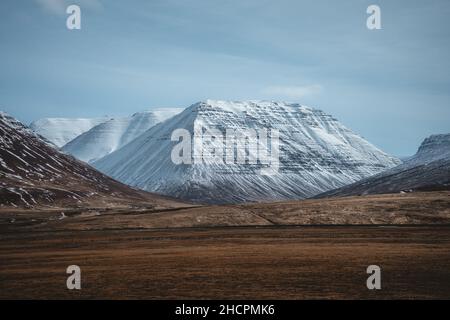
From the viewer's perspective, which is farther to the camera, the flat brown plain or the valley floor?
the flat brown plain

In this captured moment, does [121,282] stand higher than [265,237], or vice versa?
[265,237]

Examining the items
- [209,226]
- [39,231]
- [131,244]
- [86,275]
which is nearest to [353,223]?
[209,226]

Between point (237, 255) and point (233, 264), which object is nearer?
point (233, 264)

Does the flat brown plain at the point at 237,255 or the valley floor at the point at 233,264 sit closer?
the valley floor at the point at 233,264

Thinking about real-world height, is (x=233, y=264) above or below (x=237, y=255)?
below
